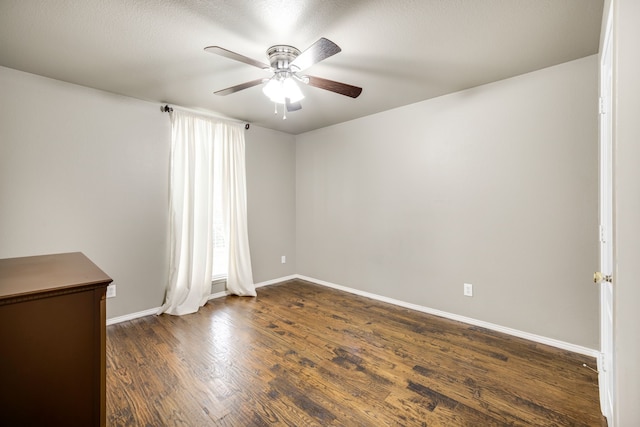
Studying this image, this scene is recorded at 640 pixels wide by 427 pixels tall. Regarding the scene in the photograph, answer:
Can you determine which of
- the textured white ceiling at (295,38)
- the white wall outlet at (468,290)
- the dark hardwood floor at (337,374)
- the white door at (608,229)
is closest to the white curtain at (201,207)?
the dark hardwood floor at (337,374)

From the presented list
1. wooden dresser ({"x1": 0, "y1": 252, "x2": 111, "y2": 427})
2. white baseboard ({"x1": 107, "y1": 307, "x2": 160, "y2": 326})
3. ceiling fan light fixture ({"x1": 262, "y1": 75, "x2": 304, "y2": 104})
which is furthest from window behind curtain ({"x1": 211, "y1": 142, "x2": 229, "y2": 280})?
wooden dresser ({"x1": 0, "y1": 252, "x2": 111, "y2": 427})

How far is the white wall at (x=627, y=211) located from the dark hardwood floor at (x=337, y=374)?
0.81 meters

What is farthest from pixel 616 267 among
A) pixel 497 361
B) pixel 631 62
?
pixel 497 361

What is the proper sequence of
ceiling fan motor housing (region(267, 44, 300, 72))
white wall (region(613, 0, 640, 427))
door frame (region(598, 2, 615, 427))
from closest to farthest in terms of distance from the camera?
white wall (region(613, 0, 640, 427)), door frame (region(598, 2, 615, 427)), ceiling fan motor housing (region(267, 44, 300, 72))

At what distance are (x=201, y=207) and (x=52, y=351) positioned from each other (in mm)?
2566

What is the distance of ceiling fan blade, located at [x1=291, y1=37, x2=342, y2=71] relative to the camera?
1.59 metres

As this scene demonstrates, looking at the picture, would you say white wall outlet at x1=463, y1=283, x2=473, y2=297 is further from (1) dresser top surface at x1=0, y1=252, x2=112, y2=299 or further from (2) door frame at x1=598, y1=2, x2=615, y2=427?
(1) dresser top surface at x1=0, y1=252, x2=112, y2=299

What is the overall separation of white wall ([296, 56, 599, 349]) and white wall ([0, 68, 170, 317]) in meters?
2.34

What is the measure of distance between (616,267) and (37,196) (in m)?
3.96

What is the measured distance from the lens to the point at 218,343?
257 cm

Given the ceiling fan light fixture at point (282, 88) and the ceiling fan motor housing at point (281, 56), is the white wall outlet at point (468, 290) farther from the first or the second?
the ceiling fan motor housing at point (281, 56)

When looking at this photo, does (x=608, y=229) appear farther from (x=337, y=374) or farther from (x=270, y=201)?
(x=270, y=201)

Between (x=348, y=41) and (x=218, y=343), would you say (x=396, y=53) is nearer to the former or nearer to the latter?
(x=348, y=41)

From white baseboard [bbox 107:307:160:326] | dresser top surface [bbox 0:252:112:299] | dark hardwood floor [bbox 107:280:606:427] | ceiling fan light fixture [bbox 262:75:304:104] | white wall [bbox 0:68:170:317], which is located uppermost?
ceiling fan light fixture [bbox 262:75:304:104]
